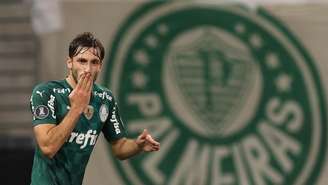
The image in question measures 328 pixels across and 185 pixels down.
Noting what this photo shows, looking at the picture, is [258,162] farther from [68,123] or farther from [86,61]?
[68,123]

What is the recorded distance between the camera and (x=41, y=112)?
5.16m

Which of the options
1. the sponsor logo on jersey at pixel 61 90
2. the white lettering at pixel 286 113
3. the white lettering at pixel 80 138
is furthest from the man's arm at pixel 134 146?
the white lettering at pixel 286 113

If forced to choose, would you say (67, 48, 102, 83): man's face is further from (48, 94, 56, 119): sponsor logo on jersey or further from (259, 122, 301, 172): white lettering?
(259, 122, 301, 172): white lettering

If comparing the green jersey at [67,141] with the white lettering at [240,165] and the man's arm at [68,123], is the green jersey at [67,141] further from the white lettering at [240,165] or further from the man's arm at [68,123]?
the white lettering at [240,165]

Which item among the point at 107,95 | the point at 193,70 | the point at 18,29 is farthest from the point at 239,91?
the point at 107,95

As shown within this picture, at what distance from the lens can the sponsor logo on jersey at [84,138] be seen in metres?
5.29

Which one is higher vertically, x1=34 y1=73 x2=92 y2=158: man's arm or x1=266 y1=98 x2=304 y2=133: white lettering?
x1=34 y1=73 x2=92 y2=158: man's arm

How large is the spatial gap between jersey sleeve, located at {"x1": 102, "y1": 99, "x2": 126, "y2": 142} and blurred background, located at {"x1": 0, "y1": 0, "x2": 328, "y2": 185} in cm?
379

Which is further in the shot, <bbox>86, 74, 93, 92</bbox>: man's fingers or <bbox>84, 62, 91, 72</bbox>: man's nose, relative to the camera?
<bbox>84, 62, 91, 72</bbox>: man's nose

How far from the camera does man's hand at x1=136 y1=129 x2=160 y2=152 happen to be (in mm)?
5395

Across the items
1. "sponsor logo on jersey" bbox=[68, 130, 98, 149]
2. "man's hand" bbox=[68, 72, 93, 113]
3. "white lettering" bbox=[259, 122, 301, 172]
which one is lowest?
"white lettering" bbox=[259, 122, 301, 172]

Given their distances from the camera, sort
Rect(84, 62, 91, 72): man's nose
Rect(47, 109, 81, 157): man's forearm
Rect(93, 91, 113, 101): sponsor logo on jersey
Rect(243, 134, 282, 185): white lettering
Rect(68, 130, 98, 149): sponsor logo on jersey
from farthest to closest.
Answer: Rect(243, 134, 282, 185): white lettering < Rect(93, 91, 113, 101): sponsor logo on jersey < Rect(68, 130, 98, 149): sponsor logo on jersey < Rect(84, 62, 91, 72): man's nose < Rect(47, 109, 81, 157): man's forearm

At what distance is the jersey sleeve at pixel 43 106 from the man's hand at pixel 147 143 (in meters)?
0.58

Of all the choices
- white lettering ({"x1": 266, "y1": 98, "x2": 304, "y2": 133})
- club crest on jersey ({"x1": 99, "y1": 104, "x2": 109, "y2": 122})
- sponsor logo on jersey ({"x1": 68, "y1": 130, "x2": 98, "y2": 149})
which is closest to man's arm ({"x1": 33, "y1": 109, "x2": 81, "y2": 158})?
sponsor logo on jersey ({"x1": 68, "y1": 130, "x2": 98, "y2": 149})
